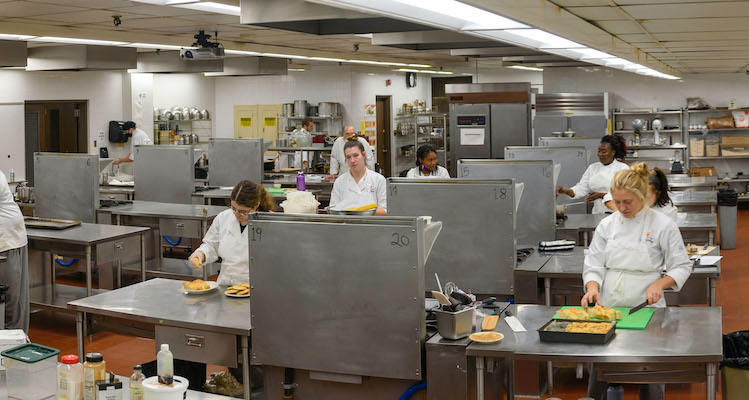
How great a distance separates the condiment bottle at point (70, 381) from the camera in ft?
9.75

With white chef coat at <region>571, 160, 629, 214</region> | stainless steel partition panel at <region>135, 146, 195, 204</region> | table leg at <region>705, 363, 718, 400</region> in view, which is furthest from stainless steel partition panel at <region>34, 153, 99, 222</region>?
table leg at <region>705, 363, 718, 400</region>

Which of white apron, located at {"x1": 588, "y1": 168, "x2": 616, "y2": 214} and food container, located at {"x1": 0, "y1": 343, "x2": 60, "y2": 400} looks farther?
white apron, located at {"x1": 588, "y1": 168, "x2": 616, "y2": 214}

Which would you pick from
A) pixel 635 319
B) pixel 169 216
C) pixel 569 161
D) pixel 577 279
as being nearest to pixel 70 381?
pixel 635 319

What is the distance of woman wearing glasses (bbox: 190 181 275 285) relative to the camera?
4.98 m

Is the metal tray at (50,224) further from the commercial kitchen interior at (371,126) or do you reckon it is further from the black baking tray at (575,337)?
the black baking tray at (575,337)

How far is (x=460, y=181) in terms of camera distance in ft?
16.5

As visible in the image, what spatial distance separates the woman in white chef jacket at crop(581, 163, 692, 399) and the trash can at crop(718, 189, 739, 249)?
709cm

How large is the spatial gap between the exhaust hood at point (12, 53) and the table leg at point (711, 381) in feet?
30.6

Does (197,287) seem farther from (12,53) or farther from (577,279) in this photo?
(12,53)

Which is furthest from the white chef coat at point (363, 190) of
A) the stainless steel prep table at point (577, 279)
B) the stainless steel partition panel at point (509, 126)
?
the stainless steel partition panel at point (509, 126)

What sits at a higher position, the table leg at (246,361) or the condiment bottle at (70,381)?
the condiment bottle at (70,381)

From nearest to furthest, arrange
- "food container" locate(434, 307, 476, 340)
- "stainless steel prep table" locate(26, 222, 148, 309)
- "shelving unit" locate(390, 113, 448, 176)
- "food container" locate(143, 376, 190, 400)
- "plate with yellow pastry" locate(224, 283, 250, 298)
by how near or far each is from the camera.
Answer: "food container" locate(143, 376, 190, 400) < "food container" locate(434, 307, 476, 340) < "plate with yellow pastry" locate(224, 283, 250, 298) < "stainless steel prep table" locate(26, 222, 148, 309) < "shelving unit" locate(390, 113, 448, 176)

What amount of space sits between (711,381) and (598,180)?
180 inches

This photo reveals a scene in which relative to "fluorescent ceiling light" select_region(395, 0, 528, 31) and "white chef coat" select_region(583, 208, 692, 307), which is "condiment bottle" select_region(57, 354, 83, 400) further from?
"white chef coat" select_region(583, 208, 692, 307)
